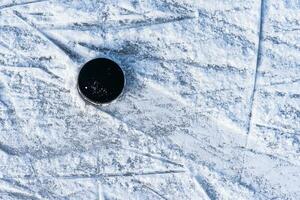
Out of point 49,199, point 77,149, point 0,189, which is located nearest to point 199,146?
point 77,149

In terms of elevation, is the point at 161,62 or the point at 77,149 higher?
the point at 161,62

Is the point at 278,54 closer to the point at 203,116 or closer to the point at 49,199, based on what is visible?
the point at 203,116

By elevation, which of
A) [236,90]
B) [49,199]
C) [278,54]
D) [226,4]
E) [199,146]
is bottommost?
Result: [49,199]

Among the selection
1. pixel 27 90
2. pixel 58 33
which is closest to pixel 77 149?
pixel 27 90

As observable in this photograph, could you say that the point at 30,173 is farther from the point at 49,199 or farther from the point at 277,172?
the point at 277,172
